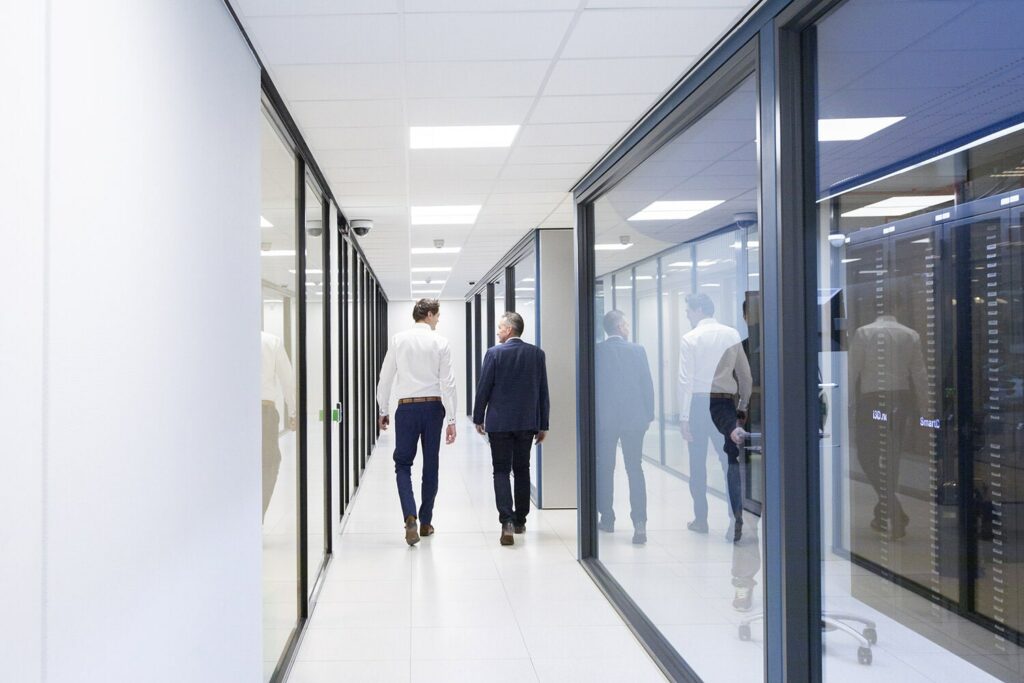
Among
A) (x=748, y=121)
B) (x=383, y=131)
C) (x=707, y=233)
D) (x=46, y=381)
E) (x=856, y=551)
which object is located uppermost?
(x=383, y=131)

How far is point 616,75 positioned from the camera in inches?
117

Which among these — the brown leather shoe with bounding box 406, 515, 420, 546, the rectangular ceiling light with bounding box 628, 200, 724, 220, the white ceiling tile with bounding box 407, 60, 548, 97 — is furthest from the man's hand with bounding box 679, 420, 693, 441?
the brown leather shoe with bounding box 406, 515, 420, 546

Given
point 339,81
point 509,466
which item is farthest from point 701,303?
point 509,466

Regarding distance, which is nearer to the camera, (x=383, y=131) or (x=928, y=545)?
(x=928, y=545)

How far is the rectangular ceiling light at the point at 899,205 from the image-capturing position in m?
1.69

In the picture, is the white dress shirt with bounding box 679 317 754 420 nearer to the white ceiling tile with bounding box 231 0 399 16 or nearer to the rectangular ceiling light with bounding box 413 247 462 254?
the white ceiling tile with bounding box 231 0 399 16

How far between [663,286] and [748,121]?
1019 millimetres

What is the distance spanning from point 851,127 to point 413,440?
3.89 m

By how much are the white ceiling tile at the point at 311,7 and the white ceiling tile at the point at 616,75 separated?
0.79 meters

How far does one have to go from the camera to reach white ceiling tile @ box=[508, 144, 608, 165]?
405 cm

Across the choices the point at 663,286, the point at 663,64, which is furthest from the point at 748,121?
the point at 663,286

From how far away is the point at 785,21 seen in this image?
2201 mm

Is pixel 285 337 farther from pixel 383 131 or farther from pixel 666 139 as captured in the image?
pixel 666 139

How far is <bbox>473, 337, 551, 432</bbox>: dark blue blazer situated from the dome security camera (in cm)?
179
